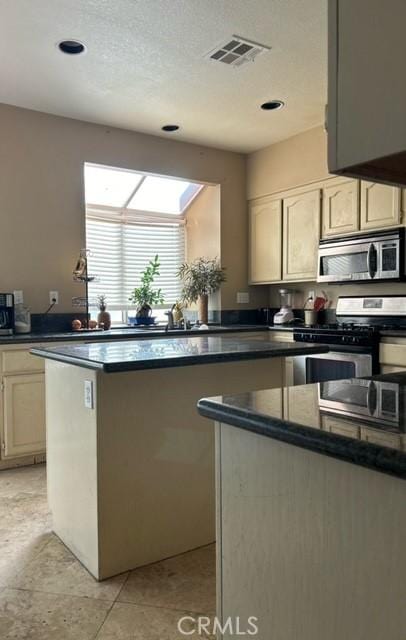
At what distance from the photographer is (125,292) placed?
16.6 ft

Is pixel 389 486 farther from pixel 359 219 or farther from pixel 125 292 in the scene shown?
pixel 125 292

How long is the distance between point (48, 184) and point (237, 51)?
190cm

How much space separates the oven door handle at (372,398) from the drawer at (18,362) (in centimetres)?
279

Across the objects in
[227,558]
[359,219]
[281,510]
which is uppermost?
[359,219]

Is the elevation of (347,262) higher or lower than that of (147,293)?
higher

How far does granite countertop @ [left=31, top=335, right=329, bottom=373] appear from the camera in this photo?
1.95 m

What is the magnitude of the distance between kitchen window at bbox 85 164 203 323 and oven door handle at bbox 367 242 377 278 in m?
2.05

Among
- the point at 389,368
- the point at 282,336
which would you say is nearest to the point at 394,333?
the point at 389,368

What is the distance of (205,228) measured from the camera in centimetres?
538

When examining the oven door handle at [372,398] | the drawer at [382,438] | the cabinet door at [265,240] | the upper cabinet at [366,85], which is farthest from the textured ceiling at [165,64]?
the drawer at [382,438]

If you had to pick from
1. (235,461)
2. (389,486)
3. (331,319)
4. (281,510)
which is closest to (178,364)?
(235,461)

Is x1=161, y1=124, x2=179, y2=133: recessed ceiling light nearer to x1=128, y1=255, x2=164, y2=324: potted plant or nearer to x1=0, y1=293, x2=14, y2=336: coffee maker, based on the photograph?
x1=128, y1=255, x2=164, y2=324: potted plant

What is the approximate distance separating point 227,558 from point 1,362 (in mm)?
2723

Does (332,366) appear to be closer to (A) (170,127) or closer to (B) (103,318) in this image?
(B) (103,318)
